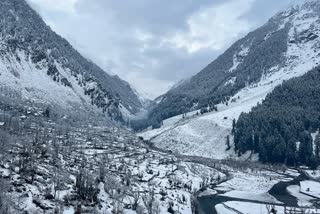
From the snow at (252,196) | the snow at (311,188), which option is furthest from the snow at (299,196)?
the snow at (252,196)

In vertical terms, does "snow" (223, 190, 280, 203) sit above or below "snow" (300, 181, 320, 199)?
below

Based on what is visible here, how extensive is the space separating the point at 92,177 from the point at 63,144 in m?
65.3

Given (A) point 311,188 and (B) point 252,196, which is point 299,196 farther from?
(A) point 311,188

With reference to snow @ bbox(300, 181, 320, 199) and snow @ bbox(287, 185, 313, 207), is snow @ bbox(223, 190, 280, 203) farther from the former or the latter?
snow @ bbox(300, 181, 320, 199)

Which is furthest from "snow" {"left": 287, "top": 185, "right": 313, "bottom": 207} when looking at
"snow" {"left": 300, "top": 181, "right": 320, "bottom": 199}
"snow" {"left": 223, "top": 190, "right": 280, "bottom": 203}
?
"snow" {"left": 223, "top": 190, "right": 280, "bottom": 203}

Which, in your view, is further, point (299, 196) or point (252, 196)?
point (299, 196)

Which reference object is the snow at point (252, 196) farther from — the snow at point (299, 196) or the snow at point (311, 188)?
the snow at point (311, 188)

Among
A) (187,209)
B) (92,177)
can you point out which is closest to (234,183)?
(187,209)

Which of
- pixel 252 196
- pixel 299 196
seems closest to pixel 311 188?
pixel 299 196

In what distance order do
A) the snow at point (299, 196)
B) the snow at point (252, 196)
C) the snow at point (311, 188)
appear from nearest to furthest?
the snow at point (299, 196) < the snow at point (252, 196) < the snow at point (311, 188)

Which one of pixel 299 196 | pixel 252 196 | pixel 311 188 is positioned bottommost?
pixel 299 196

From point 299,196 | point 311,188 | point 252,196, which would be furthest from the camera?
point 311,188

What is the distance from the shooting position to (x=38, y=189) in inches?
4493

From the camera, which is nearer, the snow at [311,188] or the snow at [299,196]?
the snow at [299,196]
